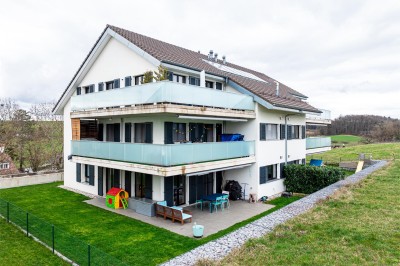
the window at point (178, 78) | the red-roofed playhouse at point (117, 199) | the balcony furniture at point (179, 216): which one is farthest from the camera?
the window at point (178, 78)

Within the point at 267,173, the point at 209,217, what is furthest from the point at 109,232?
the point at 267,173

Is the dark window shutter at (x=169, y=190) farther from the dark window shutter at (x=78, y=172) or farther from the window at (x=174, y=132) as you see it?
the dark window shutter at (x=78, y=172)

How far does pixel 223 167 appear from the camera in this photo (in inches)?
626

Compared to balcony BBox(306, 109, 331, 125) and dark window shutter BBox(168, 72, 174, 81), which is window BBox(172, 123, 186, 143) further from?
balcony BBox(306, 109, 331, 125)

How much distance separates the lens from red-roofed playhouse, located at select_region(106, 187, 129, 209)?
1662 centimetres

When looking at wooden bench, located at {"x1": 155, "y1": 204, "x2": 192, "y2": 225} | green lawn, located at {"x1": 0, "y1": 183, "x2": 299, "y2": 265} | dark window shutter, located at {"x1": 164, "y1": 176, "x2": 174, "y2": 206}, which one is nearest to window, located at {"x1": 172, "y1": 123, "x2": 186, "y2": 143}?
dark window shutter, located at {"x1": 164, "y1": 176, "x2": 174, "y2": 206}

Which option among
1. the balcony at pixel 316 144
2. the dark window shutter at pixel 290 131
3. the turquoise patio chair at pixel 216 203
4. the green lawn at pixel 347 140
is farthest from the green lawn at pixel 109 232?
the green lawn at pixel 347 140

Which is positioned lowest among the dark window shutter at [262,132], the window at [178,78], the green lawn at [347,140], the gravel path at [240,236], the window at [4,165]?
the gravel path at [240,236]

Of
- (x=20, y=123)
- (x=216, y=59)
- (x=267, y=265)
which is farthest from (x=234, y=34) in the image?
(x=20, y=123)

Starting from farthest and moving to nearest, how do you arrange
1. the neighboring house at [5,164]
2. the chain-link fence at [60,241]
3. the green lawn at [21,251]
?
the neighboring house at [5,164], the green lawn at [21,251], the chain-link fence at [60,241]

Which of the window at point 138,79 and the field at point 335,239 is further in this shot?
the window at point 138,79

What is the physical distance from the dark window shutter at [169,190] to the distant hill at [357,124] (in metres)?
69.8

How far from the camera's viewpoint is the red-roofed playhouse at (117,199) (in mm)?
16625

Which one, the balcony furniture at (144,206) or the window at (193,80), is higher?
the window at (193,80)
